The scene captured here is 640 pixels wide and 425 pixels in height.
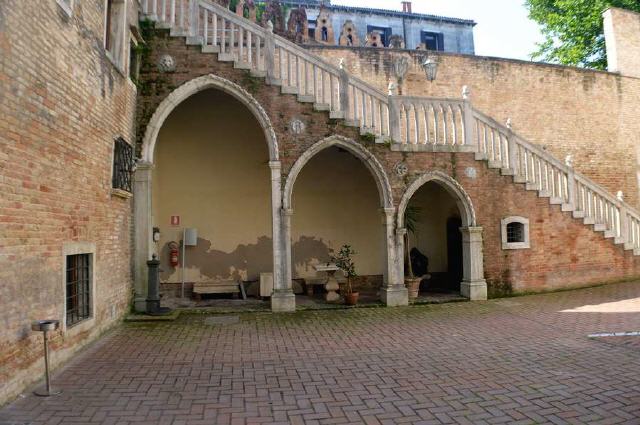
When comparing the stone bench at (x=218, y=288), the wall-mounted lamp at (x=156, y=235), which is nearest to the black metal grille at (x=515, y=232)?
the stone bench at (x=218, y=288)

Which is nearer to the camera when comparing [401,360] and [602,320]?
[401,360]

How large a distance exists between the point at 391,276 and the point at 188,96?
614cm

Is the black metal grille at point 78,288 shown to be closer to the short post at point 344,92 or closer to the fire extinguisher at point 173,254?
the fire extinguisher at point 173,254

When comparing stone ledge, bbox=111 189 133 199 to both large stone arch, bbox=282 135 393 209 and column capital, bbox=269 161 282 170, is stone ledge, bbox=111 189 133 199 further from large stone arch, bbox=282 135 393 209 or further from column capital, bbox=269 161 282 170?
large stone arch, bbox=282 135 393 209

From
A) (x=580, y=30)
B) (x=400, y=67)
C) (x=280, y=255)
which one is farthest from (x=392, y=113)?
(x=580, y=30)

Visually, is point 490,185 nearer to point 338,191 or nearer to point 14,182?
point 338,191

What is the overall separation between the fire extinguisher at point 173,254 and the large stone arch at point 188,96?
2.95 m

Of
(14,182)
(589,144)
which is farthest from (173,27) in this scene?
(589,144)

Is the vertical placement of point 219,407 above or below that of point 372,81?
below

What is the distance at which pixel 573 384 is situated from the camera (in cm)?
513

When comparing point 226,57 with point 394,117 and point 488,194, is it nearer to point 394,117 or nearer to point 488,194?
point 394,117

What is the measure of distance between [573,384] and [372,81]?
11.1m

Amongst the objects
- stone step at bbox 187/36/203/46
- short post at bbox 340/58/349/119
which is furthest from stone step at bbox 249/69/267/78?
short post at bbox 340/58/349/119

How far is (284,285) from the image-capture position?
9.80m
